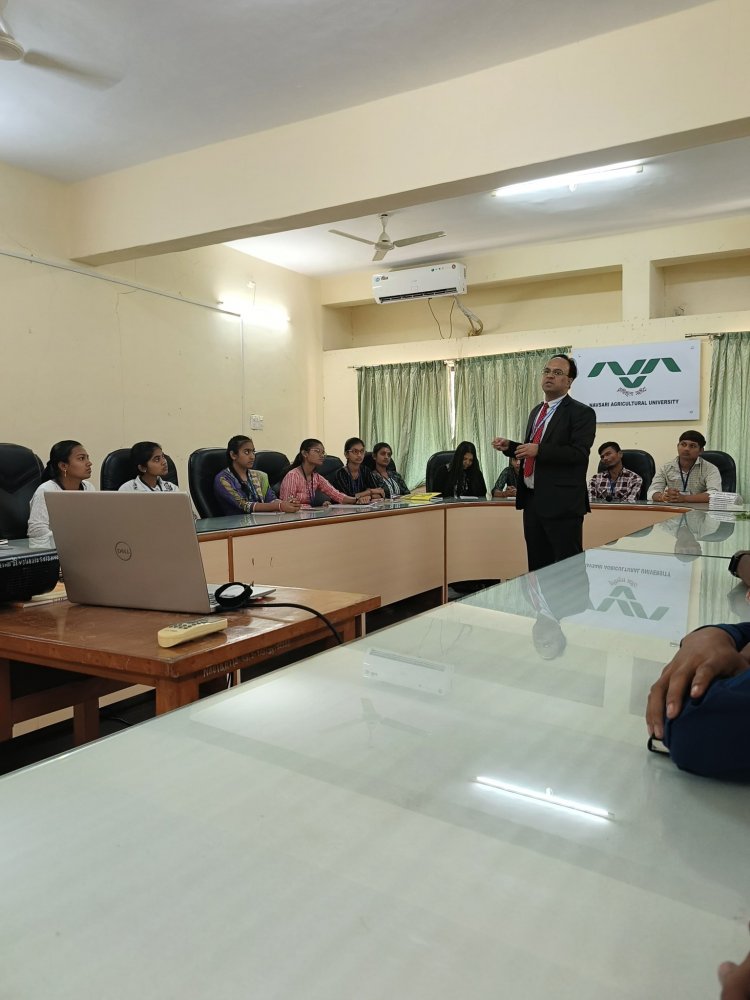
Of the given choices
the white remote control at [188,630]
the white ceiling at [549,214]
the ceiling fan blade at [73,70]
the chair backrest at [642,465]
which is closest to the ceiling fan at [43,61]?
the ceiling fan blade at [73,70]

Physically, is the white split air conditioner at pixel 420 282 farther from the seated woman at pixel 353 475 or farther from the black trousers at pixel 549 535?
the black trousers at pixel 549 535

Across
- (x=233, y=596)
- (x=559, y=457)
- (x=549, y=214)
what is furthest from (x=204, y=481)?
(x=549, y=214)

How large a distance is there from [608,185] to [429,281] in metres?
1.98

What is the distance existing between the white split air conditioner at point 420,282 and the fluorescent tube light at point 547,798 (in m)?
6.31

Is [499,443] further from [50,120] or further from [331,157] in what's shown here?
[50,120]

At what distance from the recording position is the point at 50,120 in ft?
13.2

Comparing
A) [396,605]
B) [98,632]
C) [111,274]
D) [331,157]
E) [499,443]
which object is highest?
[331,157]

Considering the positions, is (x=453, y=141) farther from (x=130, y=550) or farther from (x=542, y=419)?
(x=130, y=550)

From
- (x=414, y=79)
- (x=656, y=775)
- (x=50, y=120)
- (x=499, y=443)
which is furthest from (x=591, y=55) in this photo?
(x=656, y=775)

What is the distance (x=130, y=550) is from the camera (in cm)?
141

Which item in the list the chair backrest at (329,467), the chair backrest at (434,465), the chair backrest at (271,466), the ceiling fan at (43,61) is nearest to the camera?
the ceiling fan at (43,61)

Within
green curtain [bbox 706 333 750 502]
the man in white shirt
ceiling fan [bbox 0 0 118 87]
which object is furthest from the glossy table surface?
green curtain [bbox 706 333 750 502]

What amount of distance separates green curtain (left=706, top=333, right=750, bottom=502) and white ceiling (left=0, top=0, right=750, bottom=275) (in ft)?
4.07

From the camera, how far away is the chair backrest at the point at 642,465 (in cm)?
506
